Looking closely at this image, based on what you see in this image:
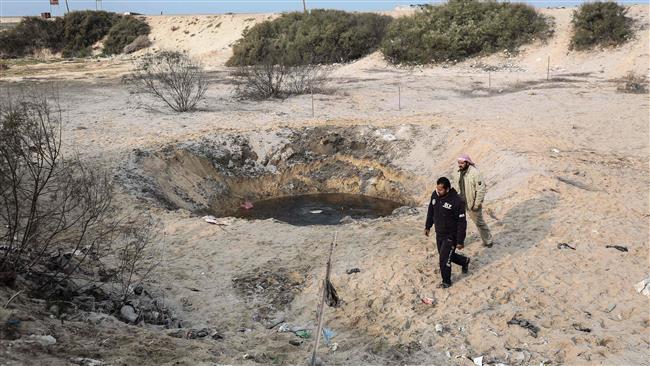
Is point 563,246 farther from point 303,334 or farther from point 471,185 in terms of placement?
point 303,334

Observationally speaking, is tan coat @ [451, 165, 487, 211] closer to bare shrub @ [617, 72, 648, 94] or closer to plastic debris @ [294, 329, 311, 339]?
plastic debris @ [294, 329, 311, 339]

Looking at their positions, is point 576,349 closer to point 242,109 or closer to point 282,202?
point 282,202

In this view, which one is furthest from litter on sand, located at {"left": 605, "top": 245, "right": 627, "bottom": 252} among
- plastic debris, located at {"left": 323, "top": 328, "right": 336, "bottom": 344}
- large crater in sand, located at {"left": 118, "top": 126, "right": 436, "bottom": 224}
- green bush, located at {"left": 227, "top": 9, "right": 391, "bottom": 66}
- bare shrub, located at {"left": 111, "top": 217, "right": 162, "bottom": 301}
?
green bush, located at {"left": 227, "top": 9, "right": 391, "bottom": 66}

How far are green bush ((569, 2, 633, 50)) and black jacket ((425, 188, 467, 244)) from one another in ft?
70.8

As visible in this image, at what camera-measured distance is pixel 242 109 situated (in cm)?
1691

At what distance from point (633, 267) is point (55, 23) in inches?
1941

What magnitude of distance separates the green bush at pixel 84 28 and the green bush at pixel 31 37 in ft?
2.52

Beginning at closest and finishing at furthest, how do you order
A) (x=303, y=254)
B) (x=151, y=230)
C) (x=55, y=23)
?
(x=303, y=254) → (x=151, y=230) → (x=55, y=23)

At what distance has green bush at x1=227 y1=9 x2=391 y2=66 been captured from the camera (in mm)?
29750

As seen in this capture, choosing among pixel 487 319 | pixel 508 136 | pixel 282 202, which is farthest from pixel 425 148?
pixel 487 319

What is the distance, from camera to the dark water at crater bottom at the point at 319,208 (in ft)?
38.9

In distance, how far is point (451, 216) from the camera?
6.13m

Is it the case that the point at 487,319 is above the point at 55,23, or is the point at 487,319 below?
below

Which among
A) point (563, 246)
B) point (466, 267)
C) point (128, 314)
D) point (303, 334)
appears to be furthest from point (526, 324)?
point (128, 314)
